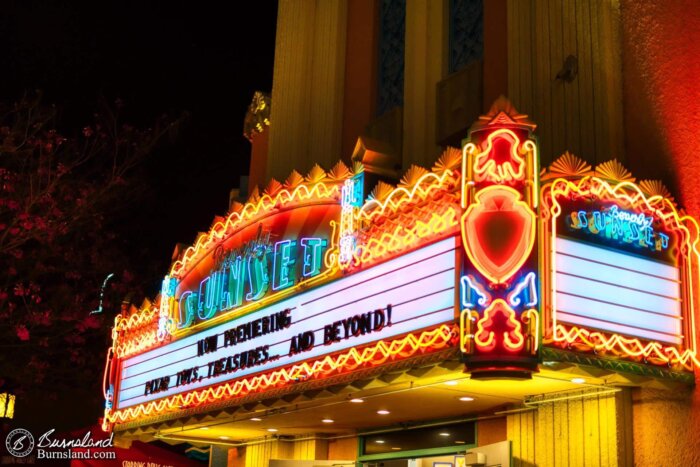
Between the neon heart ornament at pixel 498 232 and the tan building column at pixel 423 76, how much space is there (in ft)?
15.3

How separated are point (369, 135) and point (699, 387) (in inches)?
278

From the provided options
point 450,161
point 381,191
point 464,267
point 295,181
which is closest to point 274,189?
point 295,181

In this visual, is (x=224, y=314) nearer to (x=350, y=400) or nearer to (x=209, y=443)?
(x=350, y=400)

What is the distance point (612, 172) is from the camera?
30.5 feet

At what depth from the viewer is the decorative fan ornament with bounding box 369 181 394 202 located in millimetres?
10383

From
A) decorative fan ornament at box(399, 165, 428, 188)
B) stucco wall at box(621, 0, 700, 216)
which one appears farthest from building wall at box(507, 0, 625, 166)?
decorative fan ornament at box(399, 165, 428, 188)

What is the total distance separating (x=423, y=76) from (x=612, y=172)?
16.2 ft

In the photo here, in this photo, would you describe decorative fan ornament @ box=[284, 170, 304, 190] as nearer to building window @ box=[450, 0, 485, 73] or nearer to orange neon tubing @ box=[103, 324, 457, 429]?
orange neon tubing @ box=[103, 324, 457, 429]

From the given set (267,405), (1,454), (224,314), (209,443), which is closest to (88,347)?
(1,454)

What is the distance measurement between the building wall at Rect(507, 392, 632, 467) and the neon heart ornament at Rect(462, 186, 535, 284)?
2.32m

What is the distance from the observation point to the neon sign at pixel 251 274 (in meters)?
11.6

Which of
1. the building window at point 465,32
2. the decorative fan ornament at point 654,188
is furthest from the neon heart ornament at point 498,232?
the building window at point 465,32

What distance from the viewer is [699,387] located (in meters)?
9.18

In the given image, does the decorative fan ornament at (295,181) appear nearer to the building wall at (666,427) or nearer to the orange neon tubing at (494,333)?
the orange neon tubing at (494,333)
